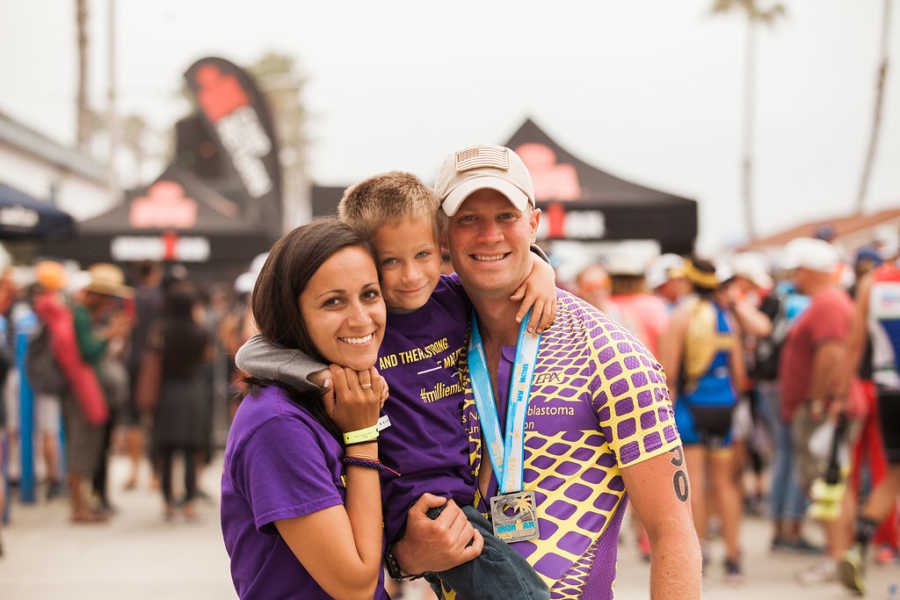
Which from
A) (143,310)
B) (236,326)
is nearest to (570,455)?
(143,310)

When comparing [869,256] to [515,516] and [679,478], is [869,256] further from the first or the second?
[515,516]

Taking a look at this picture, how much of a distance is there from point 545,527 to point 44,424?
28.5 ft

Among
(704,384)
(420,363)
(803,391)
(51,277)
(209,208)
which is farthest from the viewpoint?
(209,208)

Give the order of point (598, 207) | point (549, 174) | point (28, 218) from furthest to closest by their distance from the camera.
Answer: point (549, 174)
point (598, 207)
point (28, 218)

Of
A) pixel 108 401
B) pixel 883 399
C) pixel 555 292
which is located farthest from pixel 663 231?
pixel 555 292

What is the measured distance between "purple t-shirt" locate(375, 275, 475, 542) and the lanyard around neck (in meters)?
0.07

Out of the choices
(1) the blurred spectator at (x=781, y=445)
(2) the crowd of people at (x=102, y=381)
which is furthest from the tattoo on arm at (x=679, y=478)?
(2) the crowd of people at (x=102, y=381)

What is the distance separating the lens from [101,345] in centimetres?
869

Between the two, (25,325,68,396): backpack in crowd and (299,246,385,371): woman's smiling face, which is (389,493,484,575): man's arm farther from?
(25,325,68,396): backpack in crowd

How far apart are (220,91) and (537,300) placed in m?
13.2

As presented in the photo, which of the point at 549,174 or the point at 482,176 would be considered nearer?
the point at 482,176

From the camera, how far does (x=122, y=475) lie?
1179cm

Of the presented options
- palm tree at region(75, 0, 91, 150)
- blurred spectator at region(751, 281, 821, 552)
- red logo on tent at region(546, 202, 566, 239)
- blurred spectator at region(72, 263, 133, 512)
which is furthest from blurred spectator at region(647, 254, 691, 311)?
palm tree at region(75, 0, 91, 150)

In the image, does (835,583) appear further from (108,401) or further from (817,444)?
(108,401)
